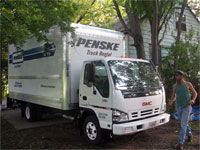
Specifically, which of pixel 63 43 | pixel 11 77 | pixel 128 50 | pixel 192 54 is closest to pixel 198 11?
pixel 192 54

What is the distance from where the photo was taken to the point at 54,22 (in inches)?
209

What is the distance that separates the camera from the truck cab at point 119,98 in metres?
4.46

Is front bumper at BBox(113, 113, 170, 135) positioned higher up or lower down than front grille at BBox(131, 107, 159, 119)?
lower down

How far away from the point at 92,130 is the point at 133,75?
175 cm

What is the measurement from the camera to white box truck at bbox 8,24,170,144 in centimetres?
456

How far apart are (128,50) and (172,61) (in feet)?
9.88

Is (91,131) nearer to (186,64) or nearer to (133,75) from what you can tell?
(133,75)

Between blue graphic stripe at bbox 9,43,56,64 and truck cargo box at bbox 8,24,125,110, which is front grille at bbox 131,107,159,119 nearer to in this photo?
truck cargo box at bbox 8,24,125,110

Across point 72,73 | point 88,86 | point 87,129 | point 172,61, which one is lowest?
point 87,129

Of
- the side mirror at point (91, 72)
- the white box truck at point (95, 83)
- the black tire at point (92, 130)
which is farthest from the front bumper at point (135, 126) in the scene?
the side mirror at point (91, 72)

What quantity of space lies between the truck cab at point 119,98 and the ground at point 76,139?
0.57 m

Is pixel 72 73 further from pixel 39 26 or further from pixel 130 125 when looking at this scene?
pixel 130 125

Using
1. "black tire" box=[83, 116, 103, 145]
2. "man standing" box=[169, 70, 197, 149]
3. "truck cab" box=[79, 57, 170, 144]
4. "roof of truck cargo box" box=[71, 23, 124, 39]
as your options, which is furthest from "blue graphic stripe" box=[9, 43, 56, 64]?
"man standing" box=[169, 70, 197, 149]

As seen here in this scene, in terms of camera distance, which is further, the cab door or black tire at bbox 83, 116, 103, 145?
black tire at bbox 83, 116, 103, 145
